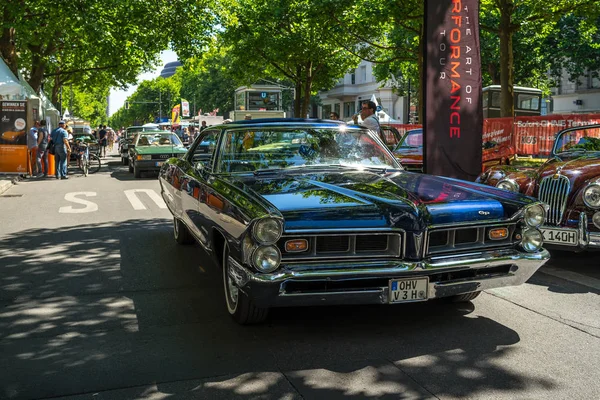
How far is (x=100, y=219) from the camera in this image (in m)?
10.8

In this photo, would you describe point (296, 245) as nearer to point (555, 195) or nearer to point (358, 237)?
point (358, 237)

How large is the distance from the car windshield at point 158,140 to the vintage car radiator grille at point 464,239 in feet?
57.0

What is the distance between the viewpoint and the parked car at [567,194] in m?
6.68

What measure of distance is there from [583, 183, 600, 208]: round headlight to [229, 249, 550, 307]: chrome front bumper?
2722 millimetres

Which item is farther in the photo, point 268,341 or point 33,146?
point 33,146

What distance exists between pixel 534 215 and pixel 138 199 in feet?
34.0

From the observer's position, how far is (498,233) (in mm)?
4812

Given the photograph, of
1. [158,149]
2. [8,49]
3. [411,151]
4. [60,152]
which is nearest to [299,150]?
[411,151]

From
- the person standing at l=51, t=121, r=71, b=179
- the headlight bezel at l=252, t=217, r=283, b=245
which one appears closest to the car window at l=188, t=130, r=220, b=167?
the headlight bezel at l=252, t=217, r=283, b=245

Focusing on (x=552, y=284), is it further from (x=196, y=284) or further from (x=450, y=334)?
(x=196, y=284)

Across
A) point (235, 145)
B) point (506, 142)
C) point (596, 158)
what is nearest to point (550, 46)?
point (506, 142)

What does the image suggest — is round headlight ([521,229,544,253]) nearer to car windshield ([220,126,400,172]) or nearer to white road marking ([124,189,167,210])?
car windshield ([220,126,400,172])

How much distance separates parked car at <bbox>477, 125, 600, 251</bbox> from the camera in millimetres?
6676

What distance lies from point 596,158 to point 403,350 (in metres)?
4.39
